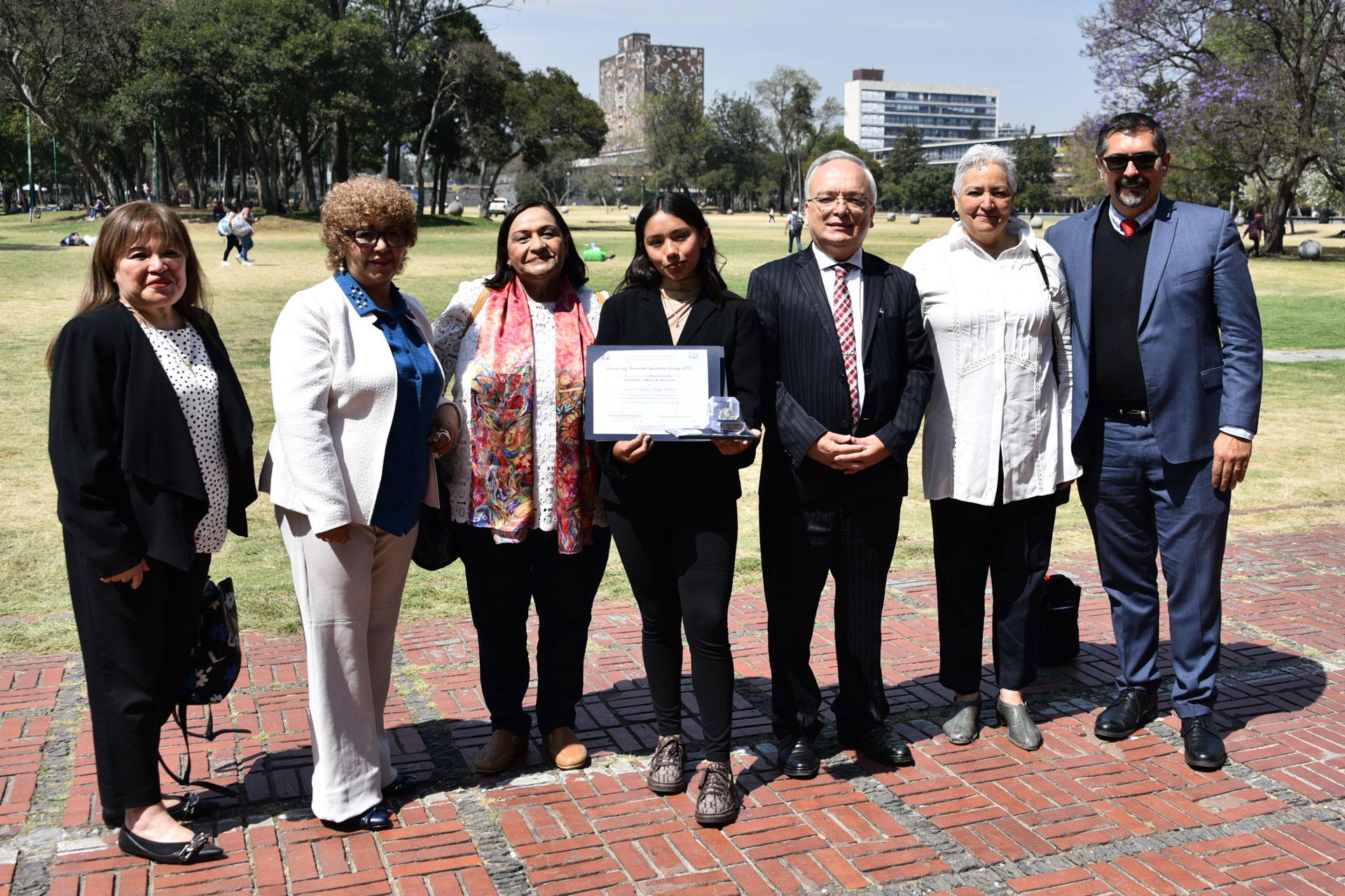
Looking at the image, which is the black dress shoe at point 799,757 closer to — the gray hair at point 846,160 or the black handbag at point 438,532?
the black handbag at point 438,532

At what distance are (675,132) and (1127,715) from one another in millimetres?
95408

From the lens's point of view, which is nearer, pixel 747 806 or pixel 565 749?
pixel 747 806

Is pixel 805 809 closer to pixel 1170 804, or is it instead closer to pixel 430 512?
pixel 1170 804

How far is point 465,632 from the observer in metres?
5.30

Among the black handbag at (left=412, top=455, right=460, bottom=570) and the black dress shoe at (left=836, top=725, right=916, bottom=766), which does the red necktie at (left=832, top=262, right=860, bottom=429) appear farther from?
the black handbag at (left=412, top=455, right=460, bottom=570)

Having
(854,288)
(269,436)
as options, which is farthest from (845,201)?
(269,436)

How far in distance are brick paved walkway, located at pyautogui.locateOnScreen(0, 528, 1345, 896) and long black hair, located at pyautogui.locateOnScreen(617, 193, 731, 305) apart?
167cm

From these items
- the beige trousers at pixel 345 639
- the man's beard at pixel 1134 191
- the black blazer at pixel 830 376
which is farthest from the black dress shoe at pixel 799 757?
the man's beard at pixel 1134 191

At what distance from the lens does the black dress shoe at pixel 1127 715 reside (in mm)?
4176

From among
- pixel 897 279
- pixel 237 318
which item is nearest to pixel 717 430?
pixel 897 279

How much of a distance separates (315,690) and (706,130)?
10086 cm

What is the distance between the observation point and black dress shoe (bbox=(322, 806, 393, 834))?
345cm

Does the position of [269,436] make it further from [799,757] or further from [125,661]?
[799,757]

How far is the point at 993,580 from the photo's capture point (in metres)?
4.25
